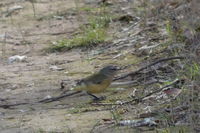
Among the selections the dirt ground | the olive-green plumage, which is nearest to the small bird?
the olive-green plumage

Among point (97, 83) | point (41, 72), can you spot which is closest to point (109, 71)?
point (97, 83)

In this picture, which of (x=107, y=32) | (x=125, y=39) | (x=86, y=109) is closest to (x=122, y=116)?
(x=86, y=109)

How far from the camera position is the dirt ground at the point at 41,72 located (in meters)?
6.26

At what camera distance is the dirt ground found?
626 cm

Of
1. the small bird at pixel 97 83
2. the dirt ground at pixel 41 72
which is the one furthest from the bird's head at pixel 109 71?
the dirt ground at pixel 41 72

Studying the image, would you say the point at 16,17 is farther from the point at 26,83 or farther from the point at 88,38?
the point at 26,83

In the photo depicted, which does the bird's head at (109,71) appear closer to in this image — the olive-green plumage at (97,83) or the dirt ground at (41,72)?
the olive-green plumage at (97,83)

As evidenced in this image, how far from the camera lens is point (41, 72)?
27.4 ft

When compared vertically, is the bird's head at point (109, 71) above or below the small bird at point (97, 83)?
above

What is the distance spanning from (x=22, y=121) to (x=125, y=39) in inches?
108

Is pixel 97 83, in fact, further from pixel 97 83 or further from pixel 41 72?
pixel 41 72

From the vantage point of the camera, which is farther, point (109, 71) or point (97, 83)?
point (109, 71)

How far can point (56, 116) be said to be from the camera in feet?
21.2

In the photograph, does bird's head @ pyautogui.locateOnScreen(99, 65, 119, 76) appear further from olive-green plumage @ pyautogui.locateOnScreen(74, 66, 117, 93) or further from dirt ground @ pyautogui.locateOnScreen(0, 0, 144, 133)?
dirt ground @ pyautogui.locateOnScreen(0, 0, 144, 133)
